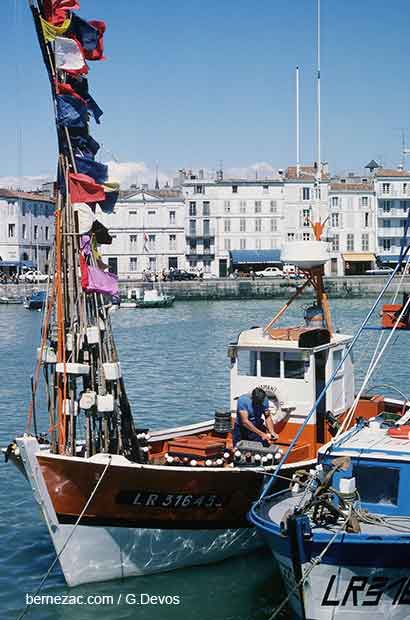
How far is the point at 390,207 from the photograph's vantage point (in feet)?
343

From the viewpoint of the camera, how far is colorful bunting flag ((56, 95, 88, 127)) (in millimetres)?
15477

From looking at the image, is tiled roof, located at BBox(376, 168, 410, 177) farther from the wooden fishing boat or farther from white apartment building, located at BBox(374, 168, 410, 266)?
the wooden fishing boat

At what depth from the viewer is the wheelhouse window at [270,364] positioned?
18031 mm

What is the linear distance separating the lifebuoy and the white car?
81539 millimetres

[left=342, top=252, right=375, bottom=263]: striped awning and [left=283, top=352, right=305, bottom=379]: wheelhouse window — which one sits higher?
[left=342, top=252, right=375, bottom=263]: striped awning

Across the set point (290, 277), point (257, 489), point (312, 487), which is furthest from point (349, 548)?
point (290, 277)

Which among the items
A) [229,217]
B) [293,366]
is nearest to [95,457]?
[293,366]

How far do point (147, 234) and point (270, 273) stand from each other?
578 inches

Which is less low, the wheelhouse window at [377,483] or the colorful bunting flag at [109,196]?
the colorful bunting flag at [109,196]

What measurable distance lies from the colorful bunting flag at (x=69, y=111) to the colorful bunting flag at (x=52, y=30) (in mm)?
912

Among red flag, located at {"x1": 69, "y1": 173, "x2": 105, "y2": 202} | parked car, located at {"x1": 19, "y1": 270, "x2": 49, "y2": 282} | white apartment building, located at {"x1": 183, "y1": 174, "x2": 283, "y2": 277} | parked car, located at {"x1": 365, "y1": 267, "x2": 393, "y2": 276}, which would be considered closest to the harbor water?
red flag, located at {"x1": 69, "y1": 173, "x2": 105, "y2": 202}

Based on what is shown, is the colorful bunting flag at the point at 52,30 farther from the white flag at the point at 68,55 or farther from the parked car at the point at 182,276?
the parked car at the point at 182,276

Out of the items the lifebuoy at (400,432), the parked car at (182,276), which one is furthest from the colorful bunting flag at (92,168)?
the parked car at (182,276)

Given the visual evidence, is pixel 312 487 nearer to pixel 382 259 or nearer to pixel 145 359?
pixel 145 359
